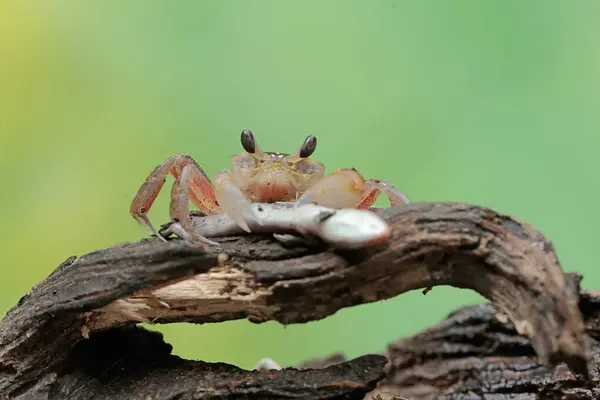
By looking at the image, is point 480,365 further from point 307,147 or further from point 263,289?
point 307,147

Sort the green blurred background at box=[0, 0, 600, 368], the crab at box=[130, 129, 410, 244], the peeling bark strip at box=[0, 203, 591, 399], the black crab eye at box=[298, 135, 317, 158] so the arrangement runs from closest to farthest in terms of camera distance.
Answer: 1. the peeling bark strip at box=[0, 203, 591, 399]
2. the crab at box=[130, 129, 410, 244]
3. the black crab eye at box=[298, 135, 317, 158]
4. the green blurred background at box=[0, 0, 600, 368]

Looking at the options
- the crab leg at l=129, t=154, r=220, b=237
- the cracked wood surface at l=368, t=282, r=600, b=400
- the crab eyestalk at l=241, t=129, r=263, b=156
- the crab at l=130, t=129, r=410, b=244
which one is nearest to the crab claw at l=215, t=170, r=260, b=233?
the crab at l=130, t=129, r=410, b=244

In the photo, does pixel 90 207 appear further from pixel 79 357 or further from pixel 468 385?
pixel 468 385

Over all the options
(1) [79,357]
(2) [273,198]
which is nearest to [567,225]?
(2) [273,198]

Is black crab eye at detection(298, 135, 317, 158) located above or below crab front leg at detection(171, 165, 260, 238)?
above

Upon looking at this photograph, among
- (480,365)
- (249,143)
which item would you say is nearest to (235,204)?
(249,143)

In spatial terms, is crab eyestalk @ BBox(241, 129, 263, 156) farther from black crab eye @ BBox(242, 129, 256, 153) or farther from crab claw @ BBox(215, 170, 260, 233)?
crab claw @ BBox(215, 170, 260, 233)
